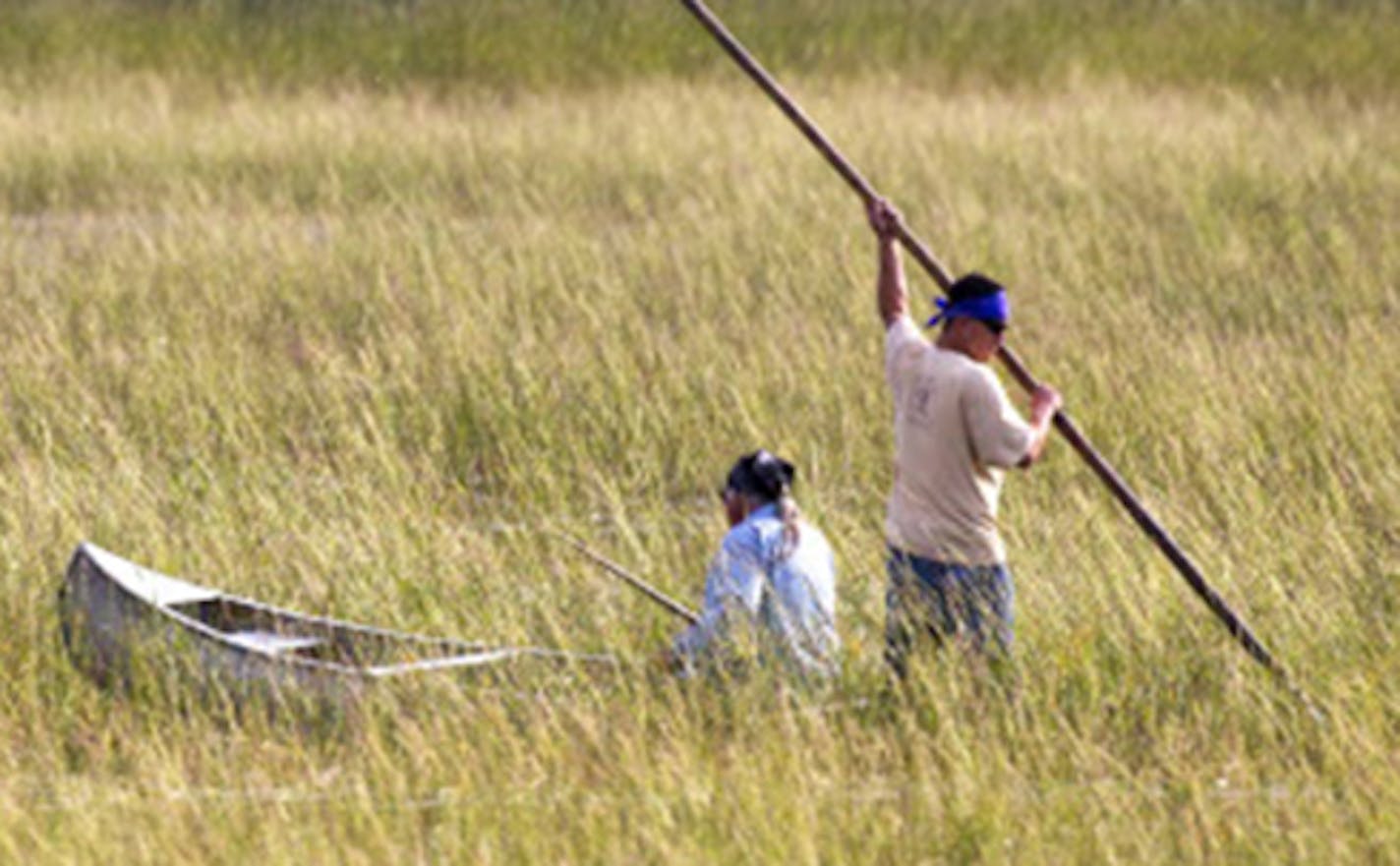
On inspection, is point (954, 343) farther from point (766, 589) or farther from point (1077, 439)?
point (766, 589)

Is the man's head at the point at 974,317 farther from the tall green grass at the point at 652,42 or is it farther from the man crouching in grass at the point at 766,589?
the tall green grass at the point at 652,42

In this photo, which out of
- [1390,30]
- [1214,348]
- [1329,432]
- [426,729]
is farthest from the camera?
[1390,30]

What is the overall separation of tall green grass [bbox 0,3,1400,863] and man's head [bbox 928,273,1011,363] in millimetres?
887

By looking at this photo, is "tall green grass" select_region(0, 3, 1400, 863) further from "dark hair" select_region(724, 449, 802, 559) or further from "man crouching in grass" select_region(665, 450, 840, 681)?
"dark hair" select_region(724, 449, 802, 559)

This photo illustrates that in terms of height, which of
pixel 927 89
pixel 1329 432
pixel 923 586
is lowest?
pixel 927 89

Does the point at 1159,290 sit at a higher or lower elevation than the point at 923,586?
lower

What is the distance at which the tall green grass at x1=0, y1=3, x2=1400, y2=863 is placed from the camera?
7160 mm

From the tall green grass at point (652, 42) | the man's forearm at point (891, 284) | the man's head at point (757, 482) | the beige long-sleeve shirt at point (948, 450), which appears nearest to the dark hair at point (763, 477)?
the man's head at point (757, 482)

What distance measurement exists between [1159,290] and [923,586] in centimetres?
765

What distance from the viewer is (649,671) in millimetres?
8070

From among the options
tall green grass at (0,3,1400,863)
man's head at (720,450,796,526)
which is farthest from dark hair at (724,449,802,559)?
tall green grass at (0,3,1400,863)

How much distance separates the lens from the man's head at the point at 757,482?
7598mm

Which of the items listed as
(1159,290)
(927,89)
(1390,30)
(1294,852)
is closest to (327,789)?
(1294,852)

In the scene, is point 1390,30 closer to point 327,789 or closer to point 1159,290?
point 1159,290
